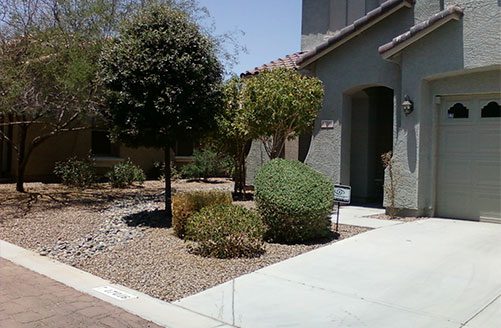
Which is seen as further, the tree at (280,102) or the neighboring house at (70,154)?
the neighboring house at (70,154)

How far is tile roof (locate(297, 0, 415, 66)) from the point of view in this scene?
39.2 ft

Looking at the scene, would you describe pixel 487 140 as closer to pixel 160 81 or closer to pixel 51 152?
pixel 160 81

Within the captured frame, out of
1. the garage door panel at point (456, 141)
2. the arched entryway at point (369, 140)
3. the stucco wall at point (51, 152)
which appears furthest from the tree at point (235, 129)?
the stucco wall at point (51, 152)

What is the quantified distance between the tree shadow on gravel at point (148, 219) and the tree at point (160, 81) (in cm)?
171

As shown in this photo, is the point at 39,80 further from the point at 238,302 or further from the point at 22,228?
the point at 238,302

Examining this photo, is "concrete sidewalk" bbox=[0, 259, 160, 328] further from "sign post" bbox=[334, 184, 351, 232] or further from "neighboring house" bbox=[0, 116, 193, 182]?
"neighboring house" bbox=[0, 116, 193, 182]

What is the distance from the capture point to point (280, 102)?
38.7ft

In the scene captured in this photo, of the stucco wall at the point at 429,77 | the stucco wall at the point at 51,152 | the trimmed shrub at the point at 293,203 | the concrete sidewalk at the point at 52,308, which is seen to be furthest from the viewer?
the stucco wall at the point at 51,152

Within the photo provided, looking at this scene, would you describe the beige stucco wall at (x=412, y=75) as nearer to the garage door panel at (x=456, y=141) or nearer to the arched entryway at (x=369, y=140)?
the garage door panel at (x=456, y=141)

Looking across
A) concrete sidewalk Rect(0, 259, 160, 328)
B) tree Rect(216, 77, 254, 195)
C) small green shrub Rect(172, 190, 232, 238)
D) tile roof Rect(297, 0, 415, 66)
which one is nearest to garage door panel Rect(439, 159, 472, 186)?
tile roof Rect(297, 0, 415, 66)

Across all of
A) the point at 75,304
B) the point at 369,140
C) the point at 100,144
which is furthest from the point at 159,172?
the point at 75,304

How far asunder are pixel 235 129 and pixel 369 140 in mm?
3959

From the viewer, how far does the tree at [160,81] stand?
975 centimetres

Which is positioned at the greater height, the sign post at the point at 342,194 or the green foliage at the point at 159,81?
the green foliage at the point at 159,81
